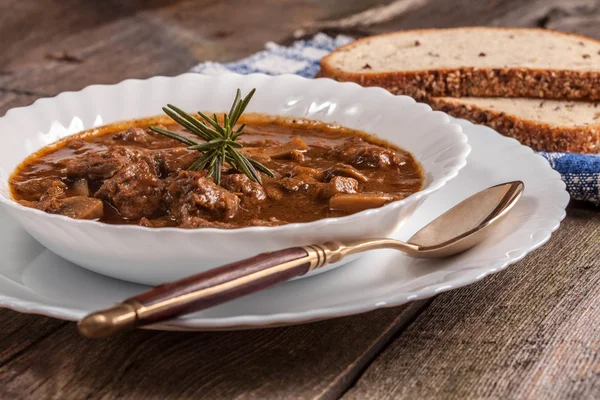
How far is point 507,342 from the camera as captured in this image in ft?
8.06

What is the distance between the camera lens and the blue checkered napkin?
3555 mm

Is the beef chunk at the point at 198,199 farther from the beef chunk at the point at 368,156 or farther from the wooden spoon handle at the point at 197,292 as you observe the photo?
the beef chunk at the point at 368,156

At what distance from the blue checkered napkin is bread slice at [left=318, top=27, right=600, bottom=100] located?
330 millimetres

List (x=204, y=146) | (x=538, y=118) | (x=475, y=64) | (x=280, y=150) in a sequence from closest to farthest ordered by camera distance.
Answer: (x=204, y=146)
(x=280, y=150)
(x=538, y=118)
(x=475, y=64)

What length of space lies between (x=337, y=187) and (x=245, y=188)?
33 cm

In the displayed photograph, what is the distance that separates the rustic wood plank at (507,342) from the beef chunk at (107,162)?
1.26 metres

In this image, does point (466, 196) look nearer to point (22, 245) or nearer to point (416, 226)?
point (416, 226)

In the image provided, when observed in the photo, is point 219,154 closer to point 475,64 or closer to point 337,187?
point 337,187

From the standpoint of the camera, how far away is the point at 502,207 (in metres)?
2.87

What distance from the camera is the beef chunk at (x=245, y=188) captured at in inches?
112

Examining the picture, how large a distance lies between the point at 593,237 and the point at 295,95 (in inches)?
60.8

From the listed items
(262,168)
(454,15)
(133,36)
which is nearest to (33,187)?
(262,168)

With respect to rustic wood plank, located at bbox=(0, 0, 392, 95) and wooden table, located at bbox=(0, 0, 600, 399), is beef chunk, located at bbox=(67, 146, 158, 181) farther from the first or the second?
rustic wood plank, located at bbox=(0, 0, 392, 95)

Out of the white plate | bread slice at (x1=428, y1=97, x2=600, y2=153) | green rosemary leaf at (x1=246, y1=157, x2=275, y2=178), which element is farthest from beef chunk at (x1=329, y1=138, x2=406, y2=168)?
bread slice at (x1=428, y1=97, x2=600, y2=153)
